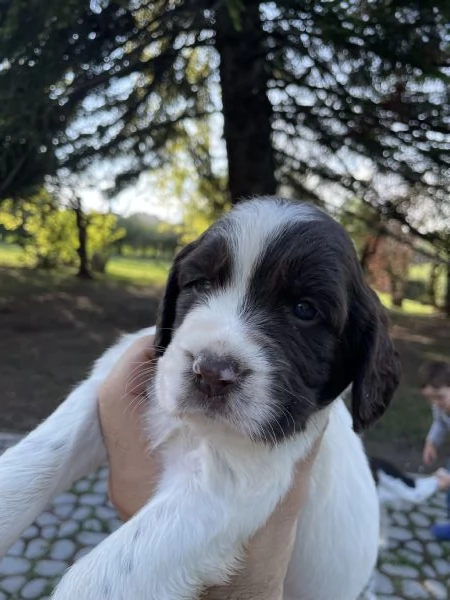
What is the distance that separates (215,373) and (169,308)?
64 cm

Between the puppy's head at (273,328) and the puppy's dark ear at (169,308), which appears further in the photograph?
the puppy's dark ear at (169,308)

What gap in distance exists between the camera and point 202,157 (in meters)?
9.68

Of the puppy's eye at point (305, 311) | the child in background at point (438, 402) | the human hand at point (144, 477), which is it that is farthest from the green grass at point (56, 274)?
the puppy's eye at point (305, 311)

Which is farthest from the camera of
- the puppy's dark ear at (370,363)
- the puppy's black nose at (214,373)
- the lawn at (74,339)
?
the lawn at (74,339)

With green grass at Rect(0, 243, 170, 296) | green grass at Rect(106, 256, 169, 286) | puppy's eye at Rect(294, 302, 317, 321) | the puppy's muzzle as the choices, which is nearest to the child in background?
puppy's eye at Rect(294, 302, 317, 321)

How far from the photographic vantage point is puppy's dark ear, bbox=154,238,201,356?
2135 millimetres

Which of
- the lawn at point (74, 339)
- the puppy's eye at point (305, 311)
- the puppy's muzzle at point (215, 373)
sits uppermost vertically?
the puppy's eye at point (305, 311)

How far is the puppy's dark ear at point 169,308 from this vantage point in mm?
2135

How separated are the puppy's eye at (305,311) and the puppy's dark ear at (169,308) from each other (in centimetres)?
48

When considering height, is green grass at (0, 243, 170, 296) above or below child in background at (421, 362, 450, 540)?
below

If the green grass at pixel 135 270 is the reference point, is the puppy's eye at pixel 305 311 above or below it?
above

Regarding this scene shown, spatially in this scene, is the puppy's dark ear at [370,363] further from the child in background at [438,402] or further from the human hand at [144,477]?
the child in background at [438,402]

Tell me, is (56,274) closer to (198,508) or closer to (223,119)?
(223,119)

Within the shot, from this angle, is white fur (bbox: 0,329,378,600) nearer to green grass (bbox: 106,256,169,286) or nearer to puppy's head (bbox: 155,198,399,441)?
puppy's head (bbox: 155,198,399,441)
